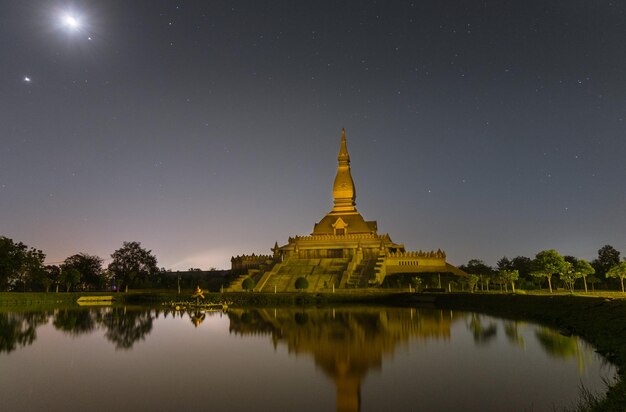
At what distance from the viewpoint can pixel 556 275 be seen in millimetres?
59281

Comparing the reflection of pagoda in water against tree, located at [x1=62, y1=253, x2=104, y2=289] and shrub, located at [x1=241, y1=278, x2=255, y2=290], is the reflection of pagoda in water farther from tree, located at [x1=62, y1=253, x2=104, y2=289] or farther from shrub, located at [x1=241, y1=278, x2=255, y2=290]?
tree, located at [x1=62, y1=253, x2=104, y2=289]

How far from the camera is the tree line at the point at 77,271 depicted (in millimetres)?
56500

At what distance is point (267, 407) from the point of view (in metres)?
12.5

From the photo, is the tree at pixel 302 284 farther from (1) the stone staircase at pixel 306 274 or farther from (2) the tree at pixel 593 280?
(2) the tree at pixel 593 280

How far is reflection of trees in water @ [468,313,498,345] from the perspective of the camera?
75.9ft

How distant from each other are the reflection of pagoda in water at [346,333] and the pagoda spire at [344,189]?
42074mm

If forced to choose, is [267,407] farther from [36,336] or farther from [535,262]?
[535,262]

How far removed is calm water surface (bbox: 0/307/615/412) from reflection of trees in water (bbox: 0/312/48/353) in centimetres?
11

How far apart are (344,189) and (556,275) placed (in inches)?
1289

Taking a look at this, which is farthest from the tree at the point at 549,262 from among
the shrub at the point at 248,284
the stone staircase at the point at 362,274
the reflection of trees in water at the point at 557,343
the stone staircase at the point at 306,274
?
the shrub at the point at 248,284

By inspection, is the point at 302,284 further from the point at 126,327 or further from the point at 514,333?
the point at 514,333

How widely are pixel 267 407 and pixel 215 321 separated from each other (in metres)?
20.8

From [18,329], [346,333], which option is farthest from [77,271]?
[346,333]

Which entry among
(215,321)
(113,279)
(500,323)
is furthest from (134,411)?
(113,279)
